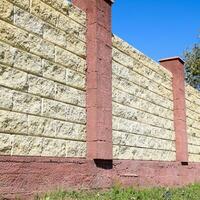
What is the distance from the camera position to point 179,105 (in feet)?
38.3

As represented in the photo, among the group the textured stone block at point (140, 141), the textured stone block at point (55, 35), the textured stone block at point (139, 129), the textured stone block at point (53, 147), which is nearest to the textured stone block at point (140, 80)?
the textured stone block at point (139, 129)

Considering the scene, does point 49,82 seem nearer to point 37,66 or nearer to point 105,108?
point 37,66

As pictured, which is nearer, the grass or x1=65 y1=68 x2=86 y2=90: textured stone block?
the grass

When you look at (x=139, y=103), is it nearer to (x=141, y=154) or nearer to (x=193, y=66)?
(x=141, y=154)

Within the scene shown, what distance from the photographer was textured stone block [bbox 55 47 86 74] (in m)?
6.39

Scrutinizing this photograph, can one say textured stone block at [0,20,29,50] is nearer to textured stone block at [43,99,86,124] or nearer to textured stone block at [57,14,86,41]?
textured stone block at [43,99,86,124]

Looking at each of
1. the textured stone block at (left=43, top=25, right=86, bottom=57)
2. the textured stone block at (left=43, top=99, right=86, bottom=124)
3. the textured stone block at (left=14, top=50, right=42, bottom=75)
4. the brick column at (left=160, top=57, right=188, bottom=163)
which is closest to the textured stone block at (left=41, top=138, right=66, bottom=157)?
the textured stone block at (left=43, top=99, right=86, bottom=124)

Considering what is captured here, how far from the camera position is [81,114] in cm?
680

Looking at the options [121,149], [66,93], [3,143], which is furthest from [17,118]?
[121,149]

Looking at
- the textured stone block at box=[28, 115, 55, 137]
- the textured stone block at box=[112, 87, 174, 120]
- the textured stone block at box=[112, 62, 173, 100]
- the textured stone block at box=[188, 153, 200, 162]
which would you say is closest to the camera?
the textured stone block at box=[28, 115, 55, 137]

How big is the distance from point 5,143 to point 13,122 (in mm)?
301

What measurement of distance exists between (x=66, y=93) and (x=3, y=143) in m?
1.64

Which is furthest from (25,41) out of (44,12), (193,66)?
(193,66)

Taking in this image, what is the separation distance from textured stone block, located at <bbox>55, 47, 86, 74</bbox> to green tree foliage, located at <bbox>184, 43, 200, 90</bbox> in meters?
21.5
